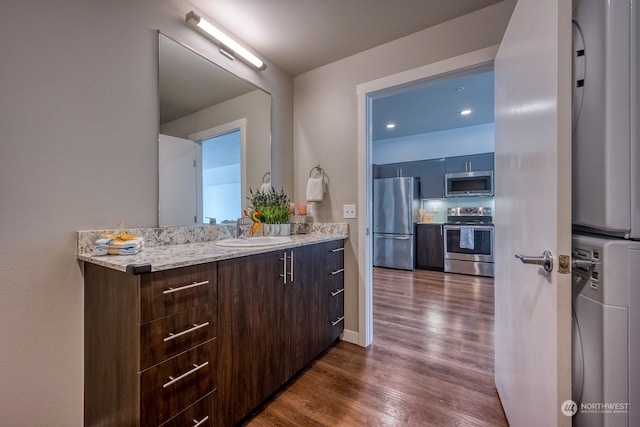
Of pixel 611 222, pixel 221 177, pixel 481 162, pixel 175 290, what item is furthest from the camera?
pixel 481 162

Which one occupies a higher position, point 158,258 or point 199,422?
point 158,258

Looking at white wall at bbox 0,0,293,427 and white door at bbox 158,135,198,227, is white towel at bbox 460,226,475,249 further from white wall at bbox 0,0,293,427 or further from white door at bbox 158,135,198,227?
white wall at bbox 0,0,293,427

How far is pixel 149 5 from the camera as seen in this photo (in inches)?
55.9

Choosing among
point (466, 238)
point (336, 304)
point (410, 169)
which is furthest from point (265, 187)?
point (410, 169)

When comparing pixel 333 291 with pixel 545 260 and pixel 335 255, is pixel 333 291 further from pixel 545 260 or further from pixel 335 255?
pixel 545 260

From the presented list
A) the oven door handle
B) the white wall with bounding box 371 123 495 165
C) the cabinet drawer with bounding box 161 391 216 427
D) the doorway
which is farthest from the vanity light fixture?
the oven door handle

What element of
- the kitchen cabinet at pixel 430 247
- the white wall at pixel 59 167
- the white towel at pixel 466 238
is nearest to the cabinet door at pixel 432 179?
the kitchen cabinet at pixel 430 247

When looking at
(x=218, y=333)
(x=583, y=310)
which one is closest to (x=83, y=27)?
(x=218, y=333)

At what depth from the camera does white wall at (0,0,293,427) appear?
1005 mm

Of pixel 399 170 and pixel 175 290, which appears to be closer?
pixel 175 290

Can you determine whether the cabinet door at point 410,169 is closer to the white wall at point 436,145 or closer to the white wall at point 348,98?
the white wall at point 436,145

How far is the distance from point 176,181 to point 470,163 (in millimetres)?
4588

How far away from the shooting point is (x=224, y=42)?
1761 mm

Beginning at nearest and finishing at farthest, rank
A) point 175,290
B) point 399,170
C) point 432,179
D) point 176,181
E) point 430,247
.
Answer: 1. point 175,290
2. point 176,181
3. point 430,247
4. point 432,179
5. point 399,170
